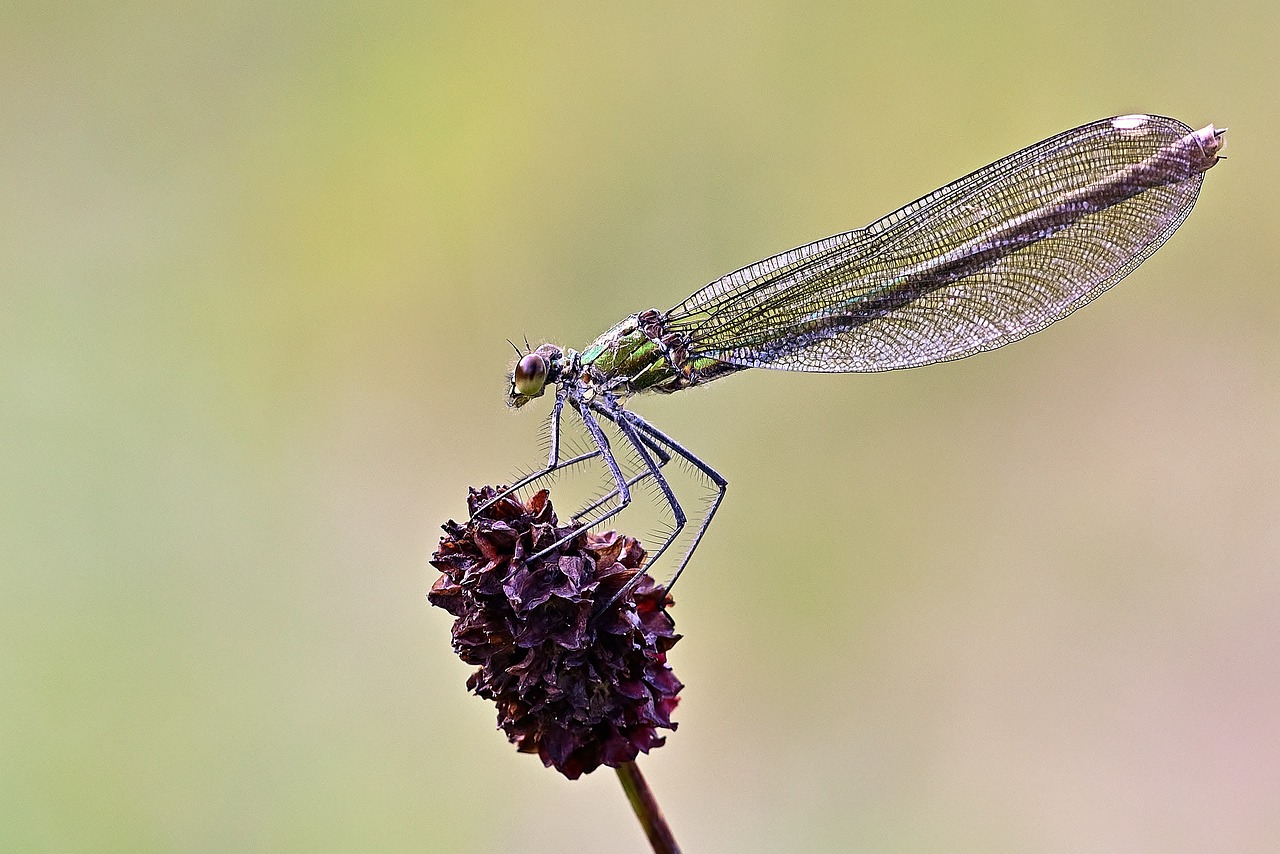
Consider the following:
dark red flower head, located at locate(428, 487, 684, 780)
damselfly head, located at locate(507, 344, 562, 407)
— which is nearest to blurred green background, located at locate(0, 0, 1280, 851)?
damselfly head, located at locate(507, 344, 562, 407)

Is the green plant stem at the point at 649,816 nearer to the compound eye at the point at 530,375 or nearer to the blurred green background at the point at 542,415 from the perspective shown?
the compound eye at the point at 530,375

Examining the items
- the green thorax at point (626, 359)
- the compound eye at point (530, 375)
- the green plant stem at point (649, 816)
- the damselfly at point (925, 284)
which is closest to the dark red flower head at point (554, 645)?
the green plant stem at point (649, 816)

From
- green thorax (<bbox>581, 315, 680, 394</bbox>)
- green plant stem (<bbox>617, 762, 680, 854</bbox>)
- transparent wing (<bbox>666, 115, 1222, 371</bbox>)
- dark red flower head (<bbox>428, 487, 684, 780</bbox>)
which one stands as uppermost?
green thorax (<bbox>581, 315, 680, 394</bbox>)

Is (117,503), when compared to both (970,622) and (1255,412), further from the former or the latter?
(1255,412)

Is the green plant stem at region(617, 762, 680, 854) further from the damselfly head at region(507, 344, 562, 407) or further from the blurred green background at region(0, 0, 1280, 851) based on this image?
the blurred green background at region(0, 0, 1280, 851)

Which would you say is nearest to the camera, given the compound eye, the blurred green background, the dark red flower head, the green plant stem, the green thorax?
the green plant stem

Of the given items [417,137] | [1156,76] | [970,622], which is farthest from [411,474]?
[1156,76]
